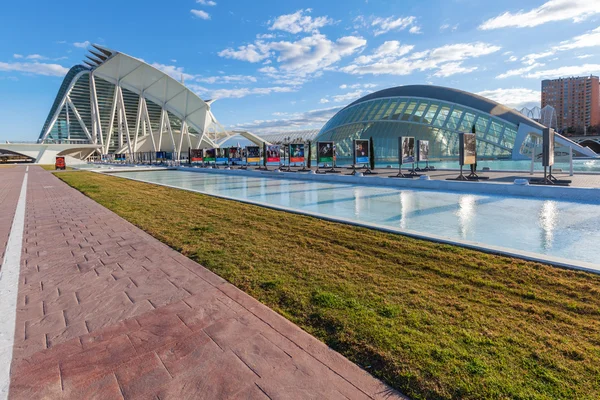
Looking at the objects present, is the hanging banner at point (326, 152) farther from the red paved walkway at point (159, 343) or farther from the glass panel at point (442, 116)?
the red paved walkway at point (159, 343)

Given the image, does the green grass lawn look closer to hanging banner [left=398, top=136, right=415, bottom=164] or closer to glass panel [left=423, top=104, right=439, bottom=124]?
hanging banner [left=398, top=136, right=415, bottom=164]

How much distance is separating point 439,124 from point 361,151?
14.0 metres

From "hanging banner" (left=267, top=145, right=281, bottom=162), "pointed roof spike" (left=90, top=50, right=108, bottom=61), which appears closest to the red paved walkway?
"hanging banner" (left=267, top=145, right=281, bottom=162)

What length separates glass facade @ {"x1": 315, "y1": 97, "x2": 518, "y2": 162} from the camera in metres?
28.2

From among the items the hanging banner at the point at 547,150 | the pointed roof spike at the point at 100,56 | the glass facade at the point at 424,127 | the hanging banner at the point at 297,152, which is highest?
the pointed roof spike at the point at 100,56

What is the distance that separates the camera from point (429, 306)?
289 cm

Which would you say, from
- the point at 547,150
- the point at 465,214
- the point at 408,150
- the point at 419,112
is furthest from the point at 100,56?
the point at 465,214

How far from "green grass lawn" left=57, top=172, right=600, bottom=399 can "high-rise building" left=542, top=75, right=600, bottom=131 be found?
4201 inches

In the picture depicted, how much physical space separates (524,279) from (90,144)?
7383cm

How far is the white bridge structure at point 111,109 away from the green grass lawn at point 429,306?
51663 millimetres

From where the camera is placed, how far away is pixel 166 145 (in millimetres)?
77125

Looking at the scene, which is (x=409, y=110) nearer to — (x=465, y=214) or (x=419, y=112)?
(x=419, y=112)

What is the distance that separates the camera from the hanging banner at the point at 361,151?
2023 cm

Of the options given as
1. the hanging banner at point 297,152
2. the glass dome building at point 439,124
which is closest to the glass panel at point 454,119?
the glass dome building at point 439,124
